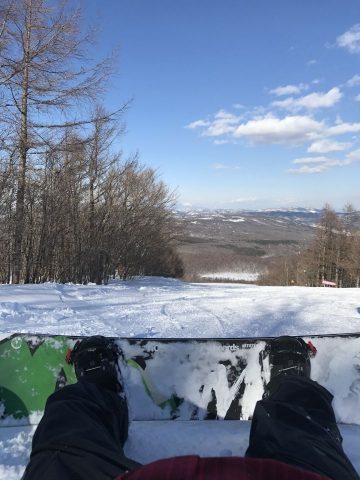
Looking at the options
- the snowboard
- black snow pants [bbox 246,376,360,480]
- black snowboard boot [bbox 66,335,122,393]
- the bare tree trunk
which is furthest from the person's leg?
the bare tree trunk

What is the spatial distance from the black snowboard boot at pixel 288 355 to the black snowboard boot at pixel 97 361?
0.99 metres

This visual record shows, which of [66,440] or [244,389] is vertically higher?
[66,440]

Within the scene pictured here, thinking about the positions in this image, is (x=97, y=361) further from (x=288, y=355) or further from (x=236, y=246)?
(x=236, y=246)

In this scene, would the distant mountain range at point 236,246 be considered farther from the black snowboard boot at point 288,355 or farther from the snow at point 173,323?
the black snowboard boot at point 288,355

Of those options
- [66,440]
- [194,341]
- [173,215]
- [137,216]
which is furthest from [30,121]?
[173,215]

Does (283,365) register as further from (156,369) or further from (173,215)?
(173,215)

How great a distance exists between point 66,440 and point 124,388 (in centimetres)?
112

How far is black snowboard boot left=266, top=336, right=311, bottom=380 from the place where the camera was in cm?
269

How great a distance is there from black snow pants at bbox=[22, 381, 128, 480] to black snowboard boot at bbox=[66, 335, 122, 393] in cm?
28

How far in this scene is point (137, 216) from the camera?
56.3 feet

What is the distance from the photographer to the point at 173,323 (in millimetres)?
4602

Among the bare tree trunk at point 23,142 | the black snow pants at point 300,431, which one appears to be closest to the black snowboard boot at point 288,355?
the black snow pants at point 300,431

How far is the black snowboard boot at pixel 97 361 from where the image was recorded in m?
2.51

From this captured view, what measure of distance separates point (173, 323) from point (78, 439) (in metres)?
3.01
